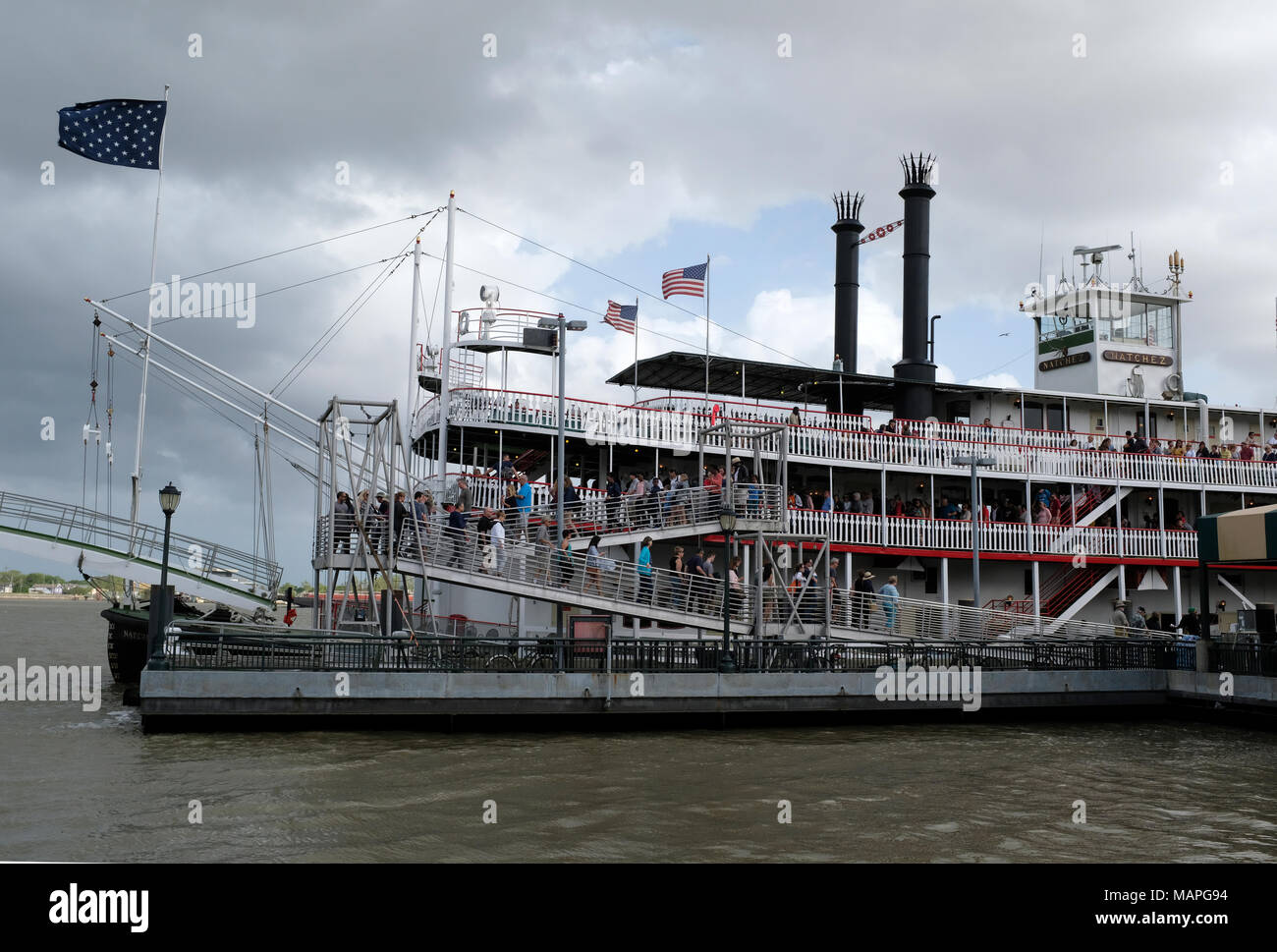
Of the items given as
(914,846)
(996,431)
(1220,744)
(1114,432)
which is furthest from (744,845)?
(1114,432)

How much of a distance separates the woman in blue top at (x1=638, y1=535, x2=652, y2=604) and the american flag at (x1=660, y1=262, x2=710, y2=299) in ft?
29.2

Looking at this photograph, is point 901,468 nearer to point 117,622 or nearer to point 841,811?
point 841,811

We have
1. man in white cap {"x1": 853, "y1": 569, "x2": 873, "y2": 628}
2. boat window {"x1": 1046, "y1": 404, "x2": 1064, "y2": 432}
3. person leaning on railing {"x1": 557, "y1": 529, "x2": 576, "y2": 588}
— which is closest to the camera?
person leaning on railing {"x1": 557, "y1": 529, "x2": 576, "y2": 588}

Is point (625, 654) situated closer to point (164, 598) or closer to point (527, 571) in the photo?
point (527, 571)

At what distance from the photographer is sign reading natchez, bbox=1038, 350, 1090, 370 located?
38.3 m

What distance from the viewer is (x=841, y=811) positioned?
1291 centimetres

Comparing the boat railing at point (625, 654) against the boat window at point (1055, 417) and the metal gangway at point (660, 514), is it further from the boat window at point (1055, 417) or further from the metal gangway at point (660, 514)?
the boat window at point (1055, 417)

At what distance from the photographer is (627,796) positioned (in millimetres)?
13555

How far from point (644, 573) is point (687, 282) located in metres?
10.2

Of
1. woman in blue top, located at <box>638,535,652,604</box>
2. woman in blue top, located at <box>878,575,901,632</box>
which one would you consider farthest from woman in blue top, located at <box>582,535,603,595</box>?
woman in blue top, located at <box>878,575,901,632</box>

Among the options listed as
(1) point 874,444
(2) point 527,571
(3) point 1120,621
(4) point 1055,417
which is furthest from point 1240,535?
(2) point 527,571

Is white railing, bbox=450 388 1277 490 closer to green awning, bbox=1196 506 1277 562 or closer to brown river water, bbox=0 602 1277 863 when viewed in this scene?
green awning, bbox=1196 506 1277 562

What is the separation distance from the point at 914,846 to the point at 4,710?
A: 18.6 meters

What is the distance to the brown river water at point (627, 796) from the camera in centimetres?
1096
